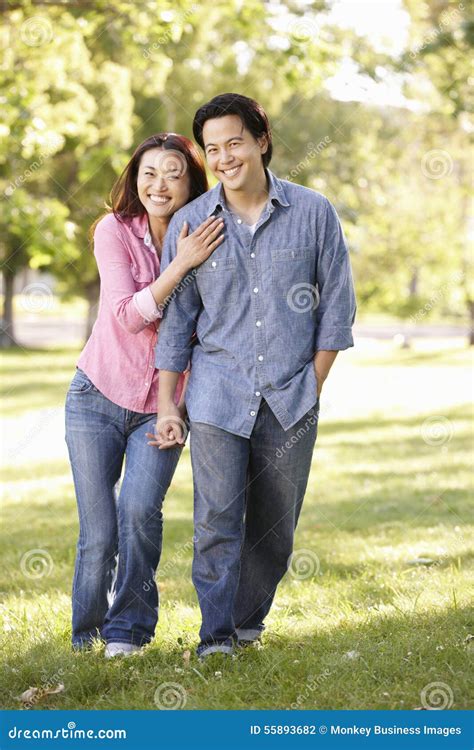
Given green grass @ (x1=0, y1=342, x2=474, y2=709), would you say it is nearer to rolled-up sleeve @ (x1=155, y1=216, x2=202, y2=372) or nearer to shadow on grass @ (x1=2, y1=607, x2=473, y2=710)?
shadow on grass @ (x1=2, y1=607, x2=473, y2=710)

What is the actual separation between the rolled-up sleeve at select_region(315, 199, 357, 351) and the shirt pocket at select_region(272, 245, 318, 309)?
0.05m

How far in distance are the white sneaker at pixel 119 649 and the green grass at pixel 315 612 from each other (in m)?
0.05

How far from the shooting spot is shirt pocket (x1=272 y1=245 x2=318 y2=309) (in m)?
3.71

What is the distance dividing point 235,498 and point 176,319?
0.70 m

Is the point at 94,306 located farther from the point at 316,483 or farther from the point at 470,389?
the point at 316,483

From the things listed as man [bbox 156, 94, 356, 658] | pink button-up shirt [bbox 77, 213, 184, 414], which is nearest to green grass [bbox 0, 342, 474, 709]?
man [bbox 156, 94, 356, 658]

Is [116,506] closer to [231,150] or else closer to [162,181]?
[162,181]

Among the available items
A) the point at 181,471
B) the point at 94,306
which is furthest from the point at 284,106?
the point at 181,471

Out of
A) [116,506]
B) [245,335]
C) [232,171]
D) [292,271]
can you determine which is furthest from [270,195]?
[116,506]

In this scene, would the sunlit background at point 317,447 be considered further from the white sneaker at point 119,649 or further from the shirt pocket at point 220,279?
the shirt pocket at point 220,279

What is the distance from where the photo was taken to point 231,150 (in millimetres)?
3711

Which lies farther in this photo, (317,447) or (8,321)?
(8,321)

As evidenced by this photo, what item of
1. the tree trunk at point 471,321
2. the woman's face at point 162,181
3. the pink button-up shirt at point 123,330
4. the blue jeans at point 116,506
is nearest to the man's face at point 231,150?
the woman's face at point 162,181

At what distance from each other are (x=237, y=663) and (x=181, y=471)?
7.15 metres
